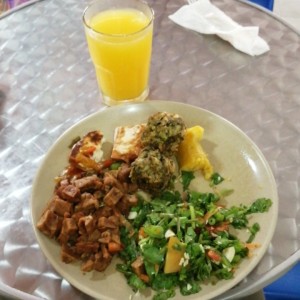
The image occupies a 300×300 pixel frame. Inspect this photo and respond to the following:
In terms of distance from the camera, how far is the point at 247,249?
0.86 meters

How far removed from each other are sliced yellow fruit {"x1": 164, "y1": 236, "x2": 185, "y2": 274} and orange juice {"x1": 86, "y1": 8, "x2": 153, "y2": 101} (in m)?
0.56

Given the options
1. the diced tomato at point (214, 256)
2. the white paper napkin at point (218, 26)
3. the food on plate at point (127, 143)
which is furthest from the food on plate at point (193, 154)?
the white paper napkin at point (218, 26)

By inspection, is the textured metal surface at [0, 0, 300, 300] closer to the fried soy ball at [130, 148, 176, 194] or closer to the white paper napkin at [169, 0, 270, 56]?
the white paper napkin at [169, 0, 270, 56]

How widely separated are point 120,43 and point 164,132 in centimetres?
31

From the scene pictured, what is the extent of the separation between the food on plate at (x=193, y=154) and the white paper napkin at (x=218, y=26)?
1.64ft

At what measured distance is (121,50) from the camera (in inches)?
45.6

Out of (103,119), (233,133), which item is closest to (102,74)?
(103,119)

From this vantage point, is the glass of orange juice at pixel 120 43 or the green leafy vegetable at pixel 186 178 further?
the glass of orange juice at pixel 120 43

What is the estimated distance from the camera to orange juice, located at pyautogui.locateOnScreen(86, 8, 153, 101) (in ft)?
3.76

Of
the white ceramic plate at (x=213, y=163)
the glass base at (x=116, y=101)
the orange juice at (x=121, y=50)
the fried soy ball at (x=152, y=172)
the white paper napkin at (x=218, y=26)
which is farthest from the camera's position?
the white paper napkin at (x=218, y=26)

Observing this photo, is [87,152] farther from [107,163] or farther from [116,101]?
[116,101]

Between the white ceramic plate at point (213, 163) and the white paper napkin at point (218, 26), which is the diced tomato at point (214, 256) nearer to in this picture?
the white ceramic plate at point (213, 163)

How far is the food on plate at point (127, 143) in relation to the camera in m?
1.01

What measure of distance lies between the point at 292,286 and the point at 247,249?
13.8 inches
